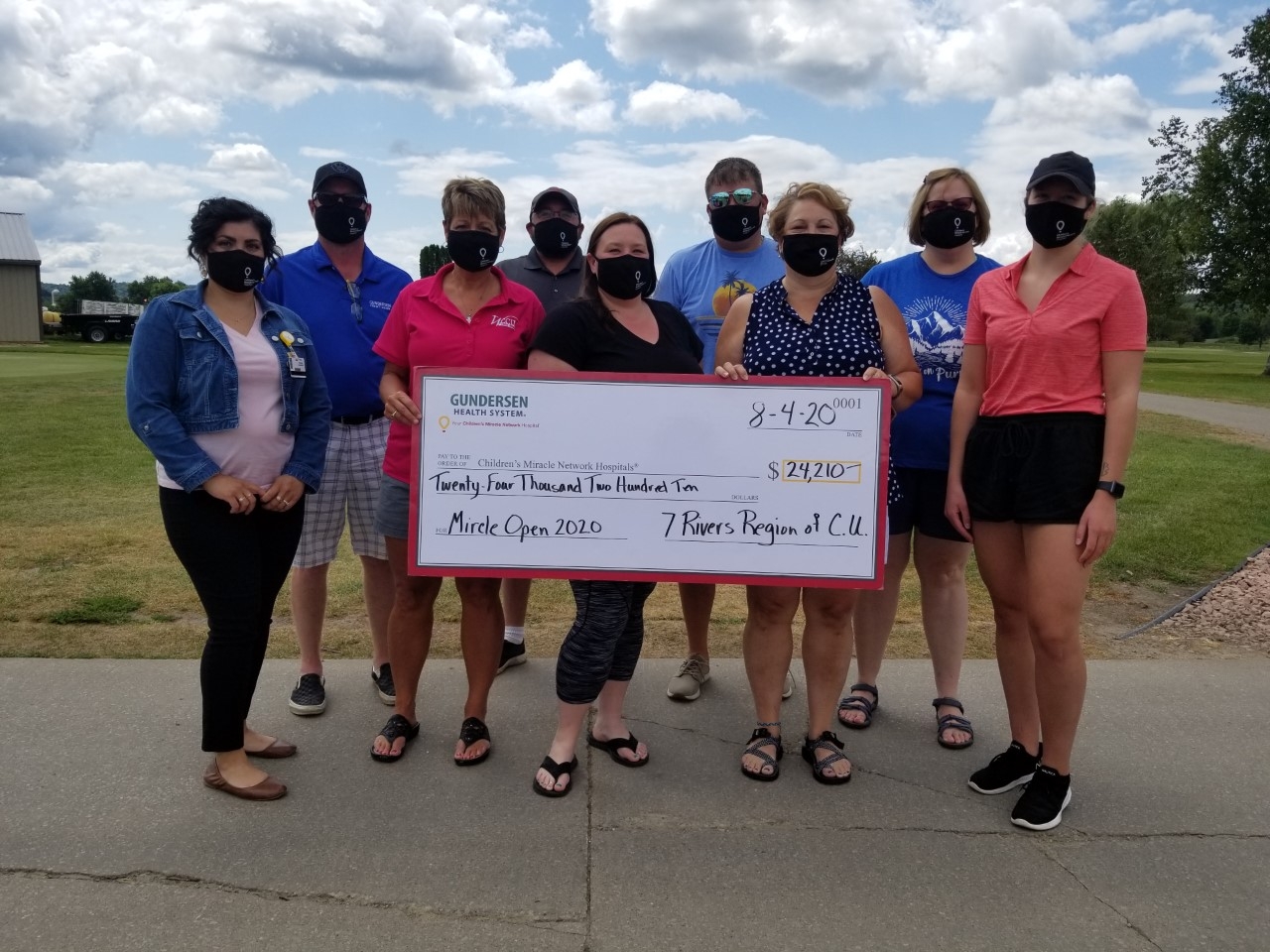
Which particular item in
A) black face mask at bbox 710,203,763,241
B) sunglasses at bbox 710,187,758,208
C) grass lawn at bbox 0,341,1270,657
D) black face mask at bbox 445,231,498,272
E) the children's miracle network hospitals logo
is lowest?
grass lawn at bbox 0,341,1270,657

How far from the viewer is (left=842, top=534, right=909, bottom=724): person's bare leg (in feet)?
13.1

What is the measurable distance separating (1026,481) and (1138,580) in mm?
3989

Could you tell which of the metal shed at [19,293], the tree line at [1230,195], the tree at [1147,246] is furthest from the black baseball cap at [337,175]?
the metal shed at [19,293]

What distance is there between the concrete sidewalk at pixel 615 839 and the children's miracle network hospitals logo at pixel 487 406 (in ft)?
4.40

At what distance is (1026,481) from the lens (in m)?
3.15

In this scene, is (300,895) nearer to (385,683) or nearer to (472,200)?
(385,683)

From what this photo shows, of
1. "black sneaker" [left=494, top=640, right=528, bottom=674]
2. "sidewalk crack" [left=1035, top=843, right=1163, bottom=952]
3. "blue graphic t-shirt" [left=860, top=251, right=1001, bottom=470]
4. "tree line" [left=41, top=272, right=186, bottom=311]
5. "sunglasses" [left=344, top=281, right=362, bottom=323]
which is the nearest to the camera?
"sidewalk crack" [left=1035, top=843, right=1163, bottom=952]

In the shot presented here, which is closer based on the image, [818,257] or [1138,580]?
[818,257]

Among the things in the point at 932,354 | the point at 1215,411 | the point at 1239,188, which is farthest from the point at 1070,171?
the point at 1239,188

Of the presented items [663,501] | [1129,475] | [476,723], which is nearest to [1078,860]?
[663,501]

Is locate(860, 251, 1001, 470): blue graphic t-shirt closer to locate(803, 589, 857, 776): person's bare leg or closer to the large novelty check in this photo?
the large novelty check

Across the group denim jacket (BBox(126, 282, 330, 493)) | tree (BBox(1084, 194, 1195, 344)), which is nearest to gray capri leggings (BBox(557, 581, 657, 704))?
denim jacket (BBox(126, 282, 330, 493))

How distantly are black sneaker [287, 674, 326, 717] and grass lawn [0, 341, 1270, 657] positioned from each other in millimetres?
668

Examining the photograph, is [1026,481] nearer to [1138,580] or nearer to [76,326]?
[1138,580]
